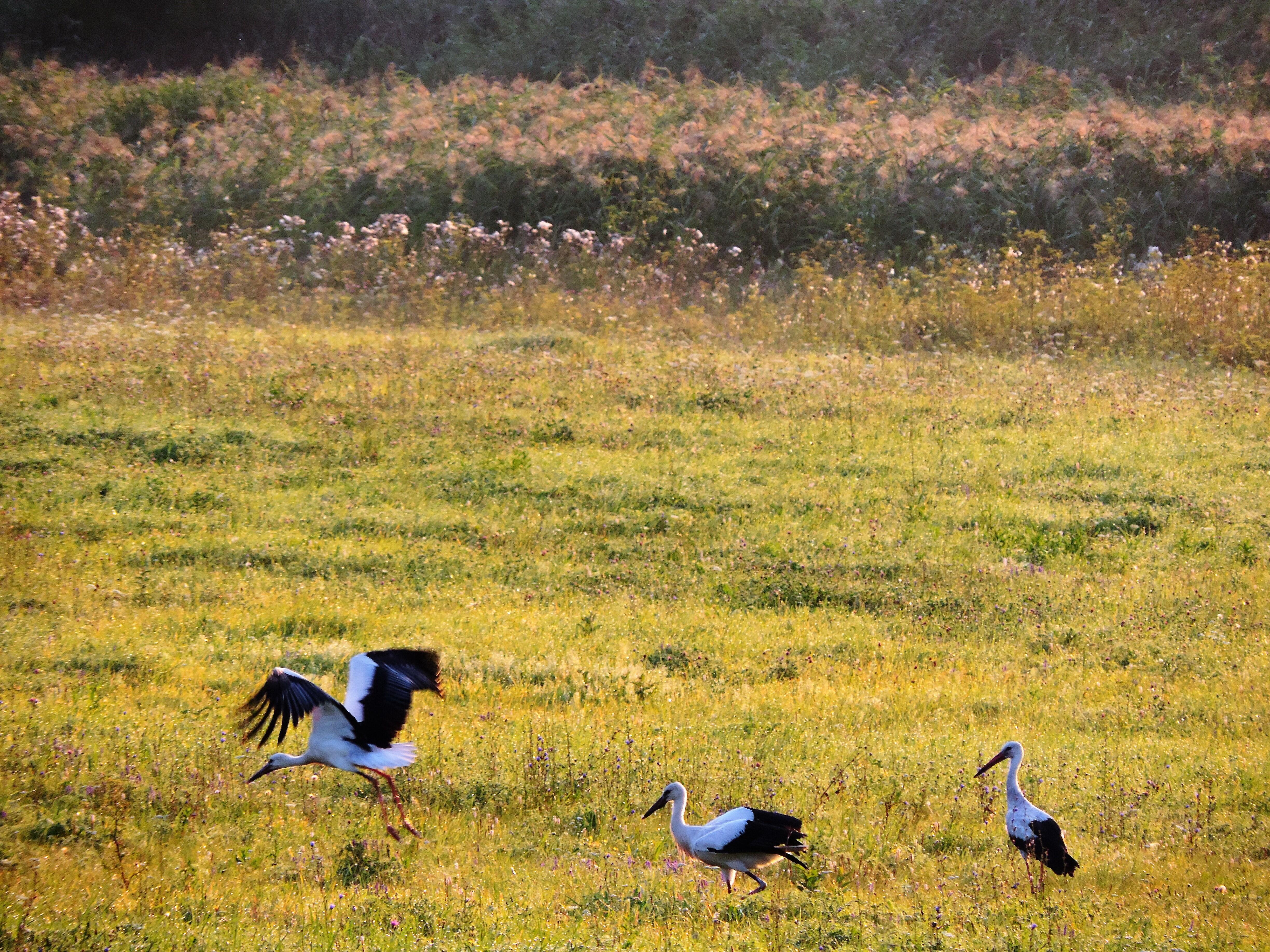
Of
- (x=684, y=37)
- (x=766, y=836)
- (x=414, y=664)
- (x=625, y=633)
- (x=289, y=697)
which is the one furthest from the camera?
(x=684, y=37)

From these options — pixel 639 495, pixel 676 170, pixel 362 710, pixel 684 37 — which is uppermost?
pixel 684 37

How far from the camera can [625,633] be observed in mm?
8992

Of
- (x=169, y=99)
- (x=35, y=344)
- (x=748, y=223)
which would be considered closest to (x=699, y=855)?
(x=35, y=344)

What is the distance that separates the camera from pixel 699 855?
5520mm

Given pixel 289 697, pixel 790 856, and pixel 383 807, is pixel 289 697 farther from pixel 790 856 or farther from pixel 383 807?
pixel 790 856

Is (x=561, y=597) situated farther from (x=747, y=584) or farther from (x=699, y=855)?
(x=699, y=855)

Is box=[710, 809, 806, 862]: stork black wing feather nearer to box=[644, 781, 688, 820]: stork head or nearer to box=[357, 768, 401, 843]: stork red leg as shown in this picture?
box=[644, 781, 688, 820]: stork head

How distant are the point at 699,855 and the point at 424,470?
7.36 meters

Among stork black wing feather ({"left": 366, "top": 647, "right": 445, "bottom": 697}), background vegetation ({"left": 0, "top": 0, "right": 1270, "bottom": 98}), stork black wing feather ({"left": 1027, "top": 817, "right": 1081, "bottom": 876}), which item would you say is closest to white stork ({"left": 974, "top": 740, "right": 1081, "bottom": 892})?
stork black wing feather ({"left": 1027, "top": 817, "right": 1081, "bottom": 876})

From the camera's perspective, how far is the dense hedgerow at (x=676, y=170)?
21.5 m

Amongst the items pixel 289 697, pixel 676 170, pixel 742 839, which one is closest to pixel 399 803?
pixel 289 697

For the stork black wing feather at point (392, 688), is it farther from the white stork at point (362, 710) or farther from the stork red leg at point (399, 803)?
the stork red leg at point (399, 803)

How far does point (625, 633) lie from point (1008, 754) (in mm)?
3421

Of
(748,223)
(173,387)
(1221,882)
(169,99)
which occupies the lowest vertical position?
(1221,882)
